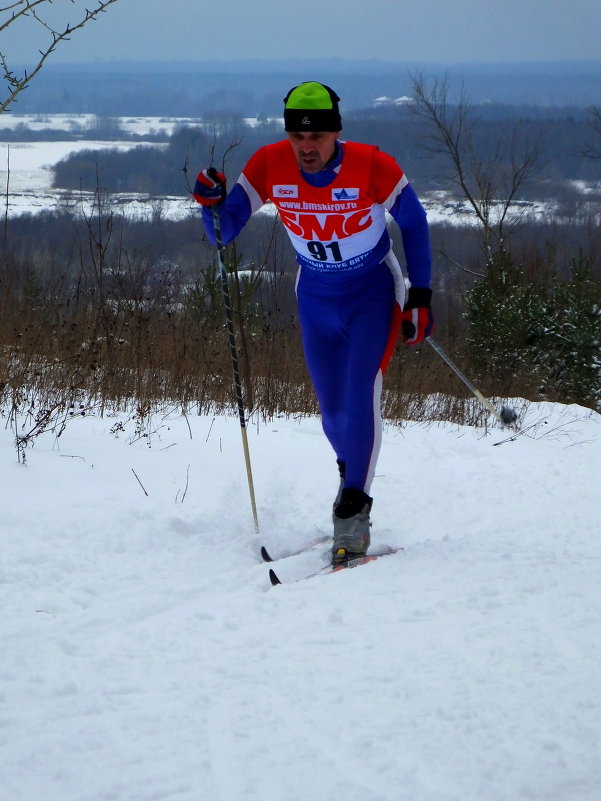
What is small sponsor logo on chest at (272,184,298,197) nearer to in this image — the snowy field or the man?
the man

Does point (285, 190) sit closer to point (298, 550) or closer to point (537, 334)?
point (298, 550)

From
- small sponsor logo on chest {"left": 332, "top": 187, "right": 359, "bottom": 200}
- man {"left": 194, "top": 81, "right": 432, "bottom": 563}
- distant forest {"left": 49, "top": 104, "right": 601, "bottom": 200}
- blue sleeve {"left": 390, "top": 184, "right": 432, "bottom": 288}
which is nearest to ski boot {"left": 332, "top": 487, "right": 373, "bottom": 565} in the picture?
man {"left": 194, "top": 81, "right": 432, "bottom": 563}

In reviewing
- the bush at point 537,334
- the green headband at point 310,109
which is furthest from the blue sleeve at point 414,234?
the bush at point 537,334

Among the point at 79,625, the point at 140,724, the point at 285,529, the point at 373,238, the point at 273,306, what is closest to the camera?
the point at 140,724

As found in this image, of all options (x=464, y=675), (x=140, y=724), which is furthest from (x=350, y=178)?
(x=140, y=724)

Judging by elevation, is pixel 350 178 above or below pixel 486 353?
above

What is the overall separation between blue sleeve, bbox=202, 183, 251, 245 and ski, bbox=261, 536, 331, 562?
1.54m

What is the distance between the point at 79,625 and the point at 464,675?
1.31 meters

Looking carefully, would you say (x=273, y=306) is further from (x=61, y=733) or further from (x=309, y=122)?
(x=61, y=733)

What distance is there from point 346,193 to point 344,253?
283 millimetres

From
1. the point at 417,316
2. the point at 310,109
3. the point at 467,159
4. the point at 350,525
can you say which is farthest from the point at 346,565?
the point at 467,159

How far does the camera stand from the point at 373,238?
3.87 meters

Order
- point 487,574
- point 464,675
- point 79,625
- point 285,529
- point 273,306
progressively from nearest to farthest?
point 464,675 < point 79,625 < point 487,574 < point 285,529 < point 273,306

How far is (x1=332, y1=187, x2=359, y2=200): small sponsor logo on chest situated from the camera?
146 inches
